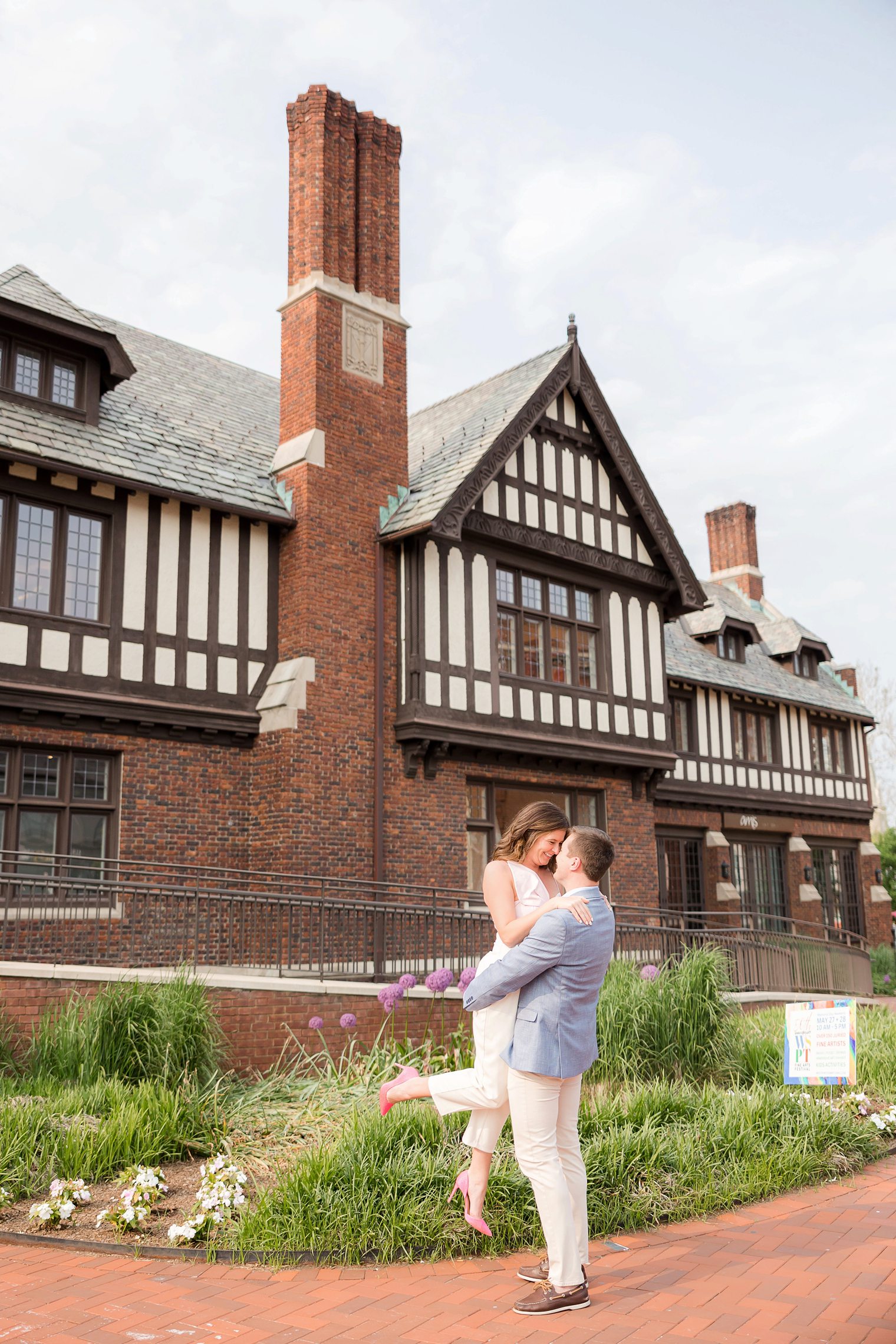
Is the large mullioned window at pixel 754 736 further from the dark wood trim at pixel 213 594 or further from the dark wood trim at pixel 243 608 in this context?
the dark wood trim at pixel 213 594

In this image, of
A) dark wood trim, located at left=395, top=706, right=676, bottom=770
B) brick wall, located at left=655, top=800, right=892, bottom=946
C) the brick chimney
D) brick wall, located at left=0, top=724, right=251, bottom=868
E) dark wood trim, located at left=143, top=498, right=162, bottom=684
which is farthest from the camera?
the brick chimney

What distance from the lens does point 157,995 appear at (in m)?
8.83

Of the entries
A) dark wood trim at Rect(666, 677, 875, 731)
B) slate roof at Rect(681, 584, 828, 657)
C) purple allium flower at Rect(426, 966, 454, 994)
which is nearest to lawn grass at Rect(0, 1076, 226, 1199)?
purple allium flower at Rect(426, 966, 454, 994)

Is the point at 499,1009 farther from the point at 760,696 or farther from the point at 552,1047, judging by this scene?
the point at 760,696

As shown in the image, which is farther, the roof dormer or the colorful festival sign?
the roof dormer

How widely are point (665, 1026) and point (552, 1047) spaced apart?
4.88 metres

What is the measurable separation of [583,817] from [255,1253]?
1254cm

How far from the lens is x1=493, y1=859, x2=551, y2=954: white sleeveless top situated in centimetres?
503

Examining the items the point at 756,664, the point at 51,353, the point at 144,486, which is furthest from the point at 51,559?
the point at 756,664

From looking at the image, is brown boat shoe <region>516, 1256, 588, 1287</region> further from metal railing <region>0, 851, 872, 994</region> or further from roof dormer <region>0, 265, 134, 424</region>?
roof dormer <region>0, 265, 134, 424</region>

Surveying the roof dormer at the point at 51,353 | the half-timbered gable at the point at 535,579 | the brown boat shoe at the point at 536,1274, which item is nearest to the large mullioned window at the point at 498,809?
A: the half-timbered gable at the point at 535,579

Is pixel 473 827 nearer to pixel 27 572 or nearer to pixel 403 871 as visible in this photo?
pixel 403 871

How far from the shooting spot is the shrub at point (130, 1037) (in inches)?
328

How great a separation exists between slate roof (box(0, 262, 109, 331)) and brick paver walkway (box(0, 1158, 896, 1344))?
1107 cm
